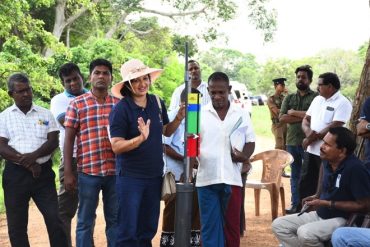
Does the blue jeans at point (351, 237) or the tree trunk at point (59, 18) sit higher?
the tree trunk at point (59, 18)

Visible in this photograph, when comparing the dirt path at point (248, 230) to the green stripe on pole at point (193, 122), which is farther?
the dirt path at point (248, 230)

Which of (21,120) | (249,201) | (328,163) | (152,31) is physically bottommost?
(249,201)

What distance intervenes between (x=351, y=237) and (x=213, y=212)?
3.97 feet

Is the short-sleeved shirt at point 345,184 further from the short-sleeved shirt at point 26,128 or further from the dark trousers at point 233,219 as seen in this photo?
the short-sleeved shirt at point 26,128

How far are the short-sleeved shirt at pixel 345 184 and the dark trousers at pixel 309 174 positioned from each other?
2361mm

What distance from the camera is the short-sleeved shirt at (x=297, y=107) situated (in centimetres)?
783

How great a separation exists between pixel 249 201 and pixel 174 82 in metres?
18.8

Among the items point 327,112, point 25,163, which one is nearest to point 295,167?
point 327,112

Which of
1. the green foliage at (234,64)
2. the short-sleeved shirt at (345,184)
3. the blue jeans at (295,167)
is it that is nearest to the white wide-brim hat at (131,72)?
the short-sleeved shirt at (345,184)

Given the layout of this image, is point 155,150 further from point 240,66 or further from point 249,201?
point 240,66

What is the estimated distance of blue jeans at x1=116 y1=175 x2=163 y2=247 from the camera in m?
4.50

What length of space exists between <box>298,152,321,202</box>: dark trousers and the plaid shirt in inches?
122

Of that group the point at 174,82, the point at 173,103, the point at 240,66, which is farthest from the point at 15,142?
the point at 240,66

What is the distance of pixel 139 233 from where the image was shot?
15.2 ft
